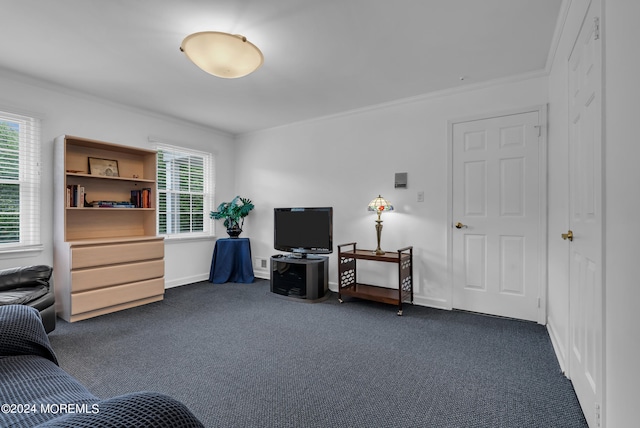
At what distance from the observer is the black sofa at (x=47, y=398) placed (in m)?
0.58

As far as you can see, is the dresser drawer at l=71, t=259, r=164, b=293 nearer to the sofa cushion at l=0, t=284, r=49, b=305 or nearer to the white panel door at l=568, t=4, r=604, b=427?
the sofa cushion at l=0, t=284, r=49, b=305

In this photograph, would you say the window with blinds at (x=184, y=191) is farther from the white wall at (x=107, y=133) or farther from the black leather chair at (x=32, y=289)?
the black leather chair at (x=32, y=289)

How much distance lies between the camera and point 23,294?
242cm

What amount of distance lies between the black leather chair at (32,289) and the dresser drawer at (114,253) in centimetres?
32

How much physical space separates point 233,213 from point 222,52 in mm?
2988

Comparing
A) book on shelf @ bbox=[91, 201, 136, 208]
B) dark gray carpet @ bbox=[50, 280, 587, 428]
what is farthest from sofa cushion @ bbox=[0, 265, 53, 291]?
book on shelf @ bbox=[91, 201, 136, 208]

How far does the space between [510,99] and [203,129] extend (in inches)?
163

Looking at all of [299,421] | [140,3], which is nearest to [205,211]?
[140,3]

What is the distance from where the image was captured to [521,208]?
298cm

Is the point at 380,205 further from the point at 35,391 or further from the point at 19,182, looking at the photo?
the point at 19,182

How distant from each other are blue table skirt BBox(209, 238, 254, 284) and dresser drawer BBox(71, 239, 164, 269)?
3.51 feet

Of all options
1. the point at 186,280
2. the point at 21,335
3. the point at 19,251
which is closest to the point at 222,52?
the point at 21,335

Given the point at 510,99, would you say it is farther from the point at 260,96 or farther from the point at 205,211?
the point at 205,211

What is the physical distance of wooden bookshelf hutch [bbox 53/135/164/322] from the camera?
3.05 meters
